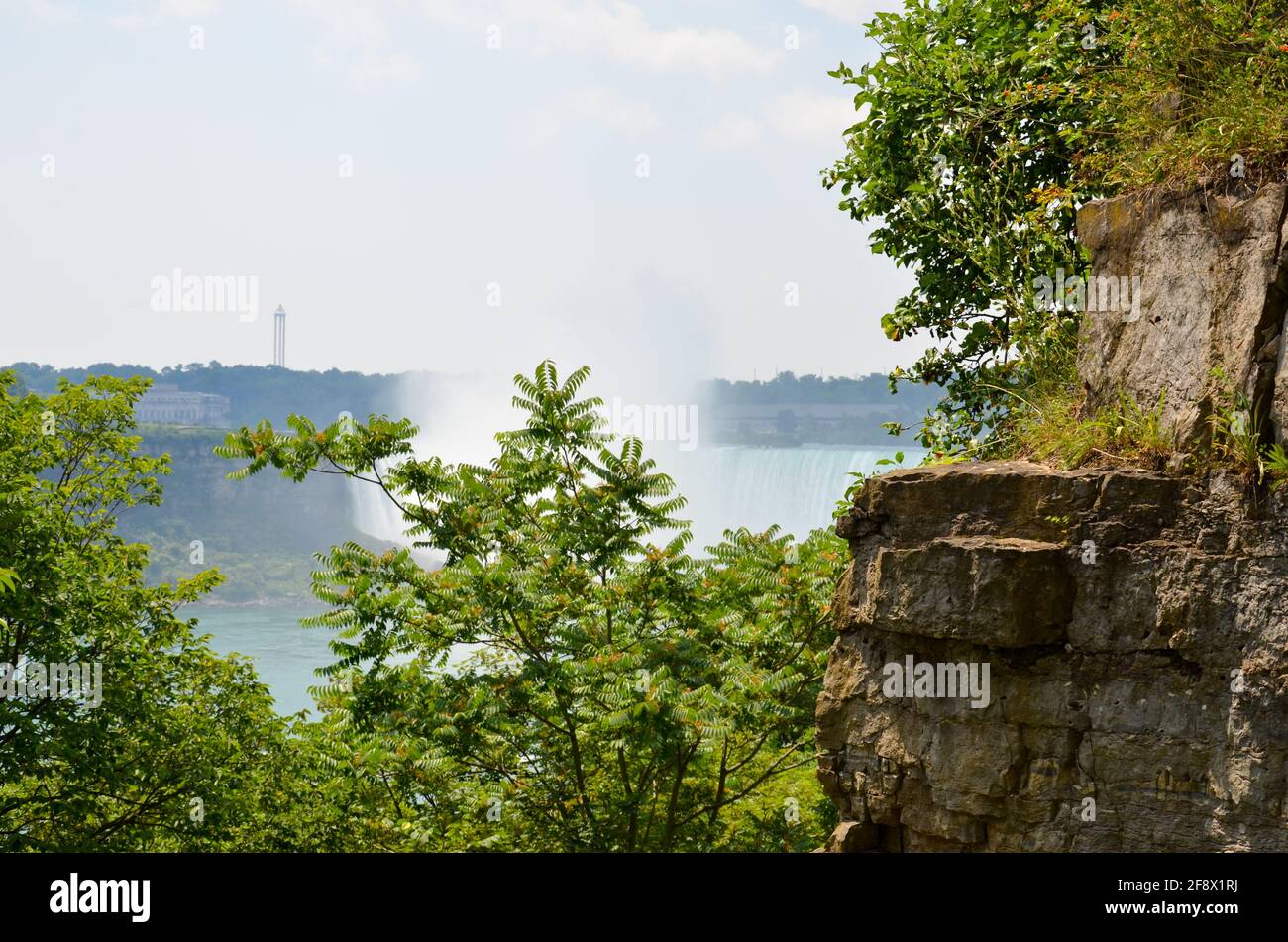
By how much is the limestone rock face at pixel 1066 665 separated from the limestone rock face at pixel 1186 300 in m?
0.52

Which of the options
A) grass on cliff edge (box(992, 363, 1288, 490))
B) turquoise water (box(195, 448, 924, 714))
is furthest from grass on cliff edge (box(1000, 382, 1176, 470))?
turquoise water (box(195, 448, 924, 714))

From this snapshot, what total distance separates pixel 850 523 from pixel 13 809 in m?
10.1

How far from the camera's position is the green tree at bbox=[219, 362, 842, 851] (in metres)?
8.14

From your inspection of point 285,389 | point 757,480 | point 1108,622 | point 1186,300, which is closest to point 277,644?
point 285,389

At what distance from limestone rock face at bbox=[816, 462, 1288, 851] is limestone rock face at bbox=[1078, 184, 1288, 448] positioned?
52cm

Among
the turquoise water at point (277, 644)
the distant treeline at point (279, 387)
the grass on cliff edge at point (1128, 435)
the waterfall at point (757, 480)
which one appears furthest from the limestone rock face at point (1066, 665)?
the distant treeline at point (279, 387)

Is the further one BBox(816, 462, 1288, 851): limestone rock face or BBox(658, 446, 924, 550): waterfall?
BBox(658, 446, 924, 550): waterfall

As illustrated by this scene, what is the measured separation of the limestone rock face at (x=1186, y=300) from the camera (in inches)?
202

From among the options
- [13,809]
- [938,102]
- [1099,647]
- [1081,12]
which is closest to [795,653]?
[1099,647]

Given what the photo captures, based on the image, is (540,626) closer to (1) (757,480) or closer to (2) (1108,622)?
(2) (1108,622)

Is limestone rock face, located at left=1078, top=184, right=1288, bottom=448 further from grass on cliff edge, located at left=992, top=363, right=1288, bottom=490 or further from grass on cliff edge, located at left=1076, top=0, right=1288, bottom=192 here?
grass on cliff edge, located at left=1076, top=0, right=1288, bottom=192

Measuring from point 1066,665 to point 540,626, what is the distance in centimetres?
441

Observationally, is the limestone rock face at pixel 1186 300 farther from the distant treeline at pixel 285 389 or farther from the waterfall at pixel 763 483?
the distant treeline at pixel 285 389
